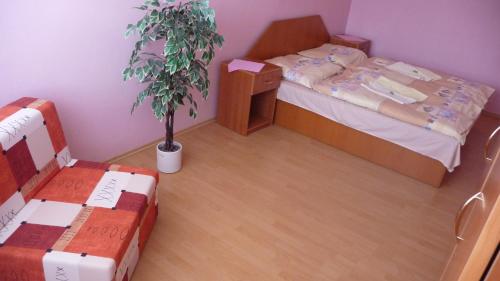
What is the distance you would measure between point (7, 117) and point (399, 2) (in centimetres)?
437

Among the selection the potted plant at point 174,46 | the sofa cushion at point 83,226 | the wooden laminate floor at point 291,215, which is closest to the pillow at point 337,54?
the wooden laminate floor at point 291,215

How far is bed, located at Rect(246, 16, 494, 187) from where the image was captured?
9.52 ft

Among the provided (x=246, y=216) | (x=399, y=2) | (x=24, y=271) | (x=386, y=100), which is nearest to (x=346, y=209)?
(x=246, y=216)

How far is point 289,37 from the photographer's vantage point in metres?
4.02

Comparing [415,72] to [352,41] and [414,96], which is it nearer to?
[414,96]

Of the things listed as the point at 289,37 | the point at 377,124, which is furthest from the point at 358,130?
the point at 289,37

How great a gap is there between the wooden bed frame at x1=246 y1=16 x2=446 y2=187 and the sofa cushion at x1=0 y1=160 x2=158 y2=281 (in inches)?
69.2

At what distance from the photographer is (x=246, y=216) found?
2406 mm

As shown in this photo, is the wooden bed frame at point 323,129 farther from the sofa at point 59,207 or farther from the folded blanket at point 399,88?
the sofa at point 59,207

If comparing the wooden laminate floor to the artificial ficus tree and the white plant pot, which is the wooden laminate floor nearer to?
the white plant pot

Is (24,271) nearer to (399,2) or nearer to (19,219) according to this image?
(19,219)

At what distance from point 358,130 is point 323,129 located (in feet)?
1.08

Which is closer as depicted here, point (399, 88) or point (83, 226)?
point (83, 226)

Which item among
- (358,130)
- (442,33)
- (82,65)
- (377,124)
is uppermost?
(442,33)
